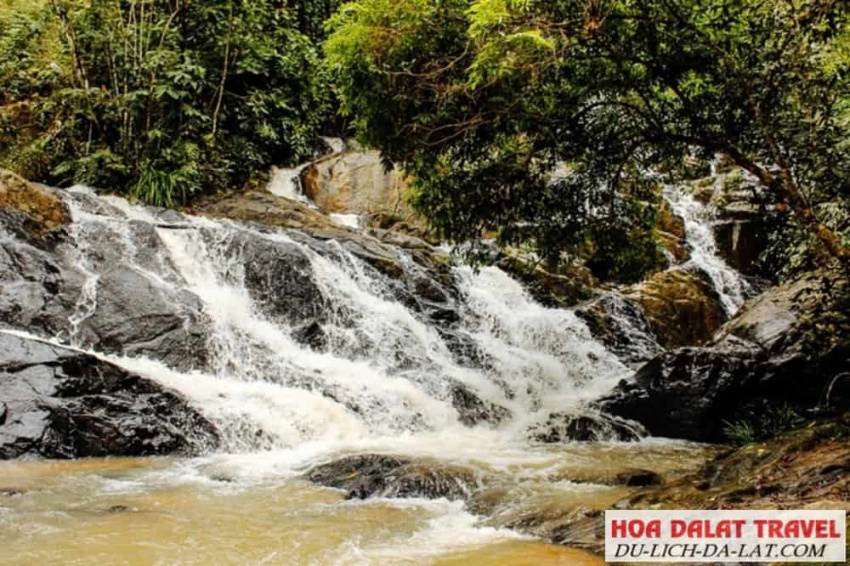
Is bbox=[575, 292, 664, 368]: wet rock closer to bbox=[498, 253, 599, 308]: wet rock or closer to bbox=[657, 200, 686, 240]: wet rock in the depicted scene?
bbox=[498, 253, 599, 308]: wet rock

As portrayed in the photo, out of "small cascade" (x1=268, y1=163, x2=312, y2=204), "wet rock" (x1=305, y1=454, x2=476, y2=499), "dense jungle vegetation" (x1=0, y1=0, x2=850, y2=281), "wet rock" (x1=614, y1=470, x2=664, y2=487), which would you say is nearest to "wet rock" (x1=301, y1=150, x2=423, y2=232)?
"small cascade" (x1=268, y1=163, x2=312, y2=204)

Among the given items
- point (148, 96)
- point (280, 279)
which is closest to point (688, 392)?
point (280, 279)

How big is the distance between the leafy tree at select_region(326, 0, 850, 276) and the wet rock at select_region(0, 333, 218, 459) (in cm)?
342

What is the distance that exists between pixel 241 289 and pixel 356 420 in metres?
3.29

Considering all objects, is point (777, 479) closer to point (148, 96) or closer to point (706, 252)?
point (706, 252)

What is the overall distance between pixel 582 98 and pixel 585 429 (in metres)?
3.87

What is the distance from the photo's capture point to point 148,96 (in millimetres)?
14008

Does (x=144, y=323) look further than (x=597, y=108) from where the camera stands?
Yes

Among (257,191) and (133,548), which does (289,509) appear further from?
(257,191)

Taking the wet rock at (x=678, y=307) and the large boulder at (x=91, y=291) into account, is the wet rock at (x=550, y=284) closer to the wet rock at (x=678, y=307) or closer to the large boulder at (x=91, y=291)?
the wet rock at (x=678, y=307)

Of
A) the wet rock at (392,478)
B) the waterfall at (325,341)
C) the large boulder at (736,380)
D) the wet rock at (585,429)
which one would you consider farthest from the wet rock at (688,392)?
the wet rock at (392,478)

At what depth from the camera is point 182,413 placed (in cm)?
702

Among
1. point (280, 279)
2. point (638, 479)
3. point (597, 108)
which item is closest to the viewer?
point (638, 479)

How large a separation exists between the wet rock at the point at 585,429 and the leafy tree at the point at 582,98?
214 centimetres
